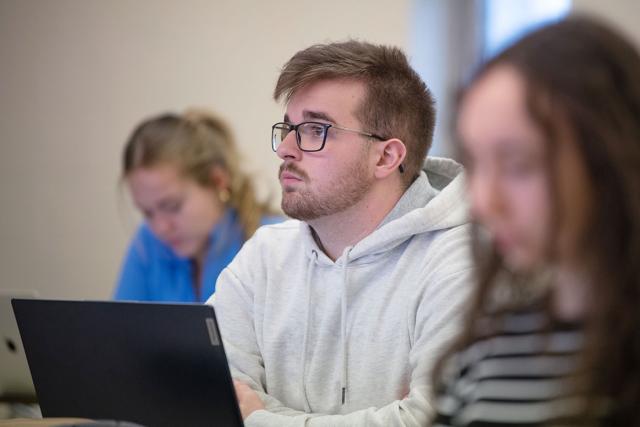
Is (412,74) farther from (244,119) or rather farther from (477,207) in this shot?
(244,119)

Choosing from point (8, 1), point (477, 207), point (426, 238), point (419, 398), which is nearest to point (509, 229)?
point (477, 207)

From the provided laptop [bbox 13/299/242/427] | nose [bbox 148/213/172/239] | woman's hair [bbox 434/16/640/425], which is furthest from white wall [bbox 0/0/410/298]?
woman's hair [bbox 434/16/640/425]

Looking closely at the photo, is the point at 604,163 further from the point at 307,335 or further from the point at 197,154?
the point at 197,154

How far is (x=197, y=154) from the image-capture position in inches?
115

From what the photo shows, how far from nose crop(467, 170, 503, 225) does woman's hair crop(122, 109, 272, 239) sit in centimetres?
198

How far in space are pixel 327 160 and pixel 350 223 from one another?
15 cm

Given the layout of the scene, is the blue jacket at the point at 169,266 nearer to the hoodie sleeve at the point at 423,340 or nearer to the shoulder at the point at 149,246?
the shoulder at the point at 149,246

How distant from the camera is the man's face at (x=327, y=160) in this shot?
1.88 m

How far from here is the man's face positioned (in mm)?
1882

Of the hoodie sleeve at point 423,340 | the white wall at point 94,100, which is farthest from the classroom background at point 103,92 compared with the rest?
the hoodie sleeve at point 423,340

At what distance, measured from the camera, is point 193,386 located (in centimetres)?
147

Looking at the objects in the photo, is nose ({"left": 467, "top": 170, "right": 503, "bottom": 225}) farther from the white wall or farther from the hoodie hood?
the white wall

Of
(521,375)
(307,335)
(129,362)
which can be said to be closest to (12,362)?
(129,362)

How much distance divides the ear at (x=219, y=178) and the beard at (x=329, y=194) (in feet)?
3.37
